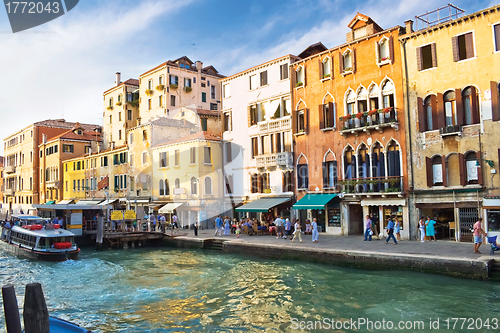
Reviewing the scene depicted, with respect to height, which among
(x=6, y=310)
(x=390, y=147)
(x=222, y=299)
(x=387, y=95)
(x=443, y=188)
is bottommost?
(x=222, y=299)

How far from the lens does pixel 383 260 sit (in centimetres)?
1664

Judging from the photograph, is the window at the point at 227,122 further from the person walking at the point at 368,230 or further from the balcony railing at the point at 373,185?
the person walking at the point at 368,230

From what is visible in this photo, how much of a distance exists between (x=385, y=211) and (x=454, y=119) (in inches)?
244

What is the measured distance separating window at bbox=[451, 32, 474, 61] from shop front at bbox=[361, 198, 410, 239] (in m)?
7.89

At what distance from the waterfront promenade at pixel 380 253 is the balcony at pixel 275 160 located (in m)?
5.90

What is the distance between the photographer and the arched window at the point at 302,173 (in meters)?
27.8

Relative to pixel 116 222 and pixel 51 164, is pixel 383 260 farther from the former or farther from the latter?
pixel 51 164

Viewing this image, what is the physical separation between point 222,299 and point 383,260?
706cm

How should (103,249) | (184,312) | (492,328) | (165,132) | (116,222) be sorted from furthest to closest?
(165,132), (116,222), (103,249), (184,312), (492,328)

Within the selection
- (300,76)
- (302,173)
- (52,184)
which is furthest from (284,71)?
(52,184)

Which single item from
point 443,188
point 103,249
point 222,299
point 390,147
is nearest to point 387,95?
point 390,147

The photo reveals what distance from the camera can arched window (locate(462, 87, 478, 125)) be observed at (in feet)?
65.2

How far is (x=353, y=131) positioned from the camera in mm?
24453

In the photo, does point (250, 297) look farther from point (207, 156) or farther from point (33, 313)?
point (207, 156)
